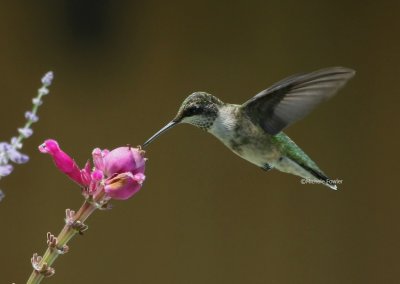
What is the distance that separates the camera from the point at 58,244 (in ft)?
2.56

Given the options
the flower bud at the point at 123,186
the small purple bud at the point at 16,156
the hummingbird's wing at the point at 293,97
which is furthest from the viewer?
the hummingbird's wing at the point at 293,97

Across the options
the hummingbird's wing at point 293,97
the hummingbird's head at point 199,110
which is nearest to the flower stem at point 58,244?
the hummingbird's head at point 199,110

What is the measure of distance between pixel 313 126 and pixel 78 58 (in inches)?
43.6

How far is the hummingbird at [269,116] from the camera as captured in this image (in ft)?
4.16

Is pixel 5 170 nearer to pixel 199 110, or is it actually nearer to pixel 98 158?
pixel 98 158

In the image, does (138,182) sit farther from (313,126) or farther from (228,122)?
(313,126)

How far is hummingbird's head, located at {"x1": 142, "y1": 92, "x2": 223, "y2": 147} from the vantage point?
4.10 ft

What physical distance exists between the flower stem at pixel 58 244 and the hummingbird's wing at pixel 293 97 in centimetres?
55

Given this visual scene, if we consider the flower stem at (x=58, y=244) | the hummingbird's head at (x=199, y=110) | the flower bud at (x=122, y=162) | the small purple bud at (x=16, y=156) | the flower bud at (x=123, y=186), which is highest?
the hummingbird's head at (x=199, y=110)

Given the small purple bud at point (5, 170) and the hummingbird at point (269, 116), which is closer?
the small purple bud at point (5, 170)

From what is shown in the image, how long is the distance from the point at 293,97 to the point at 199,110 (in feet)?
0.60

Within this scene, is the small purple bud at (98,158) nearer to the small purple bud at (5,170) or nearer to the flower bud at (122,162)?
the flower bud at (122,162)

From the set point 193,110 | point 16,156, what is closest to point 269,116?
point 193,110

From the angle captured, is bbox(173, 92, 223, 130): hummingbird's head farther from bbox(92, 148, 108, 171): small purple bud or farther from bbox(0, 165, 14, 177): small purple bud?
bbox(0, 165, 14, 177): small purple bud
